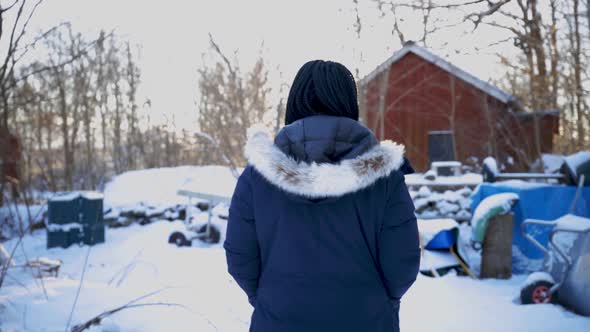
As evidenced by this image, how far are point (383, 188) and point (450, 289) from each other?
4.18 m

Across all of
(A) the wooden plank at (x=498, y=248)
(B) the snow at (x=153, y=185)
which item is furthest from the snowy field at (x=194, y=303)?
(B) the snow at (x=153, y=185)

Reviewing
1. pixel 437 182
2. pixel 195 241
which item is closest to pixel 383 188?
pixel 195 241

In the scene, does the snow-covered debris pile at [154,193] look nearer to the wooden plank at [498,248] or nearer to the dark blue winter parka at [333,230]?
the wooden plank at [498,248]

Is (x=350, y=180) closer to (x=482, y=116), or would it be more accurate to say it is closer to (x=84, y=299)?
(x=84, y=299)

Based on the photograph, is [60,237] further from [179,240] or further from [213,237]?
[213,237]

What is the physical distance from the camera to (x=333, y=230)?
167 centimetres

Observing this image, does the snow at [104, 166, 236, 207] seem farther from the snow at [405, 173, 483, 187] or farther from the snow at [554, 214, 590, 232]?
the snow at [554, 214, 590, 232]

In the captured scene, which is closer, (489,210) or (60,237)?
(489,210)

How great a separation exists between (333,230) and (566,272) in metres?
3.70

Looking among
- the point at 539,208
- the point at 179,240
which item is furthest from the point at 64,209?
the point at 539,208

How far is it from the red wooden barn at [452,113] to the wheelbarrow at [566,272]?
11.2 meters

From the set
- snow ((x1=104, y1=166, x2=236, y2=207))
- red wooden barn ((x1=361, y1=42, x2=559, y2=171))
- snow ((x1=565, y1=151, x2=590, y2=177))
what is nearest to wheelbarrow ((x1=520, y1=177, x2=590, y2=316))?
snow ((x1=565, y1=151, x2=590, y2=177))

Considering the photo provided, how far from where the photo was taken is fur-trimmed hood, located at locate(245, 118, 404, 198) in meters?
1.60

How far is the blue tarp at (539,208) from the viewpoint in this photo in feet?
19.9
